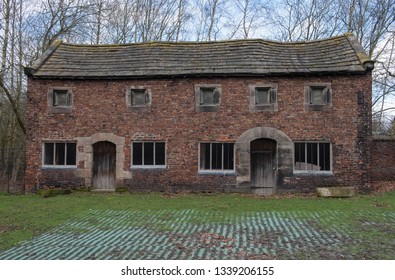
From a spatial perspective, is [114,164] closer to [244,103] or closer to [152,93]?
[152,93]

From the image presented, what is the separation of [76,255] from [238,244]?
3.06m

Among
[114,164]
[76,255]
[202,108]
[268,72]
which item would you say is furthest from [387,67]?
[76,255]

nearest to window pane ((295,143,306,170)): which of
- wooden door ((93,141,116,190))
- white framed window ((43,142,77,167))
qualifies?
wooden door ((93,141,116,190))

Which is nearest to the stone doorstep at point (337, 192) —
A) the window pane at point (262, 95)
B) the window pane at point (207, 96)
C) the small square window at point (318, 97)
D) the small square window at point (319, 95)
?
the small square window at point (318, 97)

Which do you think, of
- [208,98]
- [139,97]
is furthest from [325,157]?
[139,97]

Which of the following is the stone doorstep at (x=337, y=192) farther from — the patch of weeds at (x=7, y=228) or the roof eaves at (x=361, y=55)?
the patch of weeds at (x=7, y=228)

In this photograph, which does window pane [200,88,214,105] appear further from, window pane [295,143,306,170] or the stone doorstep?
the stone doorstep

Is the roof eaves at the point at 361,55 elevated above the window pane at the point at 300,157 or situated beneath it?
elevated above

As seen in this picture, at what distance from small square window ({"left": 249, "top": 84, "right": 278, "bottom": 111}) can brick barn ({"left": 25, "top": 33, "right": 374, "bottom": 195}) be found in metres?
0.04

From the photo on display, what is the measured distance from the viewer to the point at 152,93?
1588 cm

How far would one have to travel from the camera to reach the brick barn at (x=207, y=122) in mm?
14930

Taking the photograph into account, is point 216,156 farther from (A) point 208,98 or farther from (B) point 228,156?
(A) point 208,98

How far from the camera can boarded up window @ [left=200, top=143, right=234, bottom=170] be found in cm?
Result: 1546

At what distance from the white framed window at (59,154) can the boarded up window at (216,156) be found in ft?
19.4
